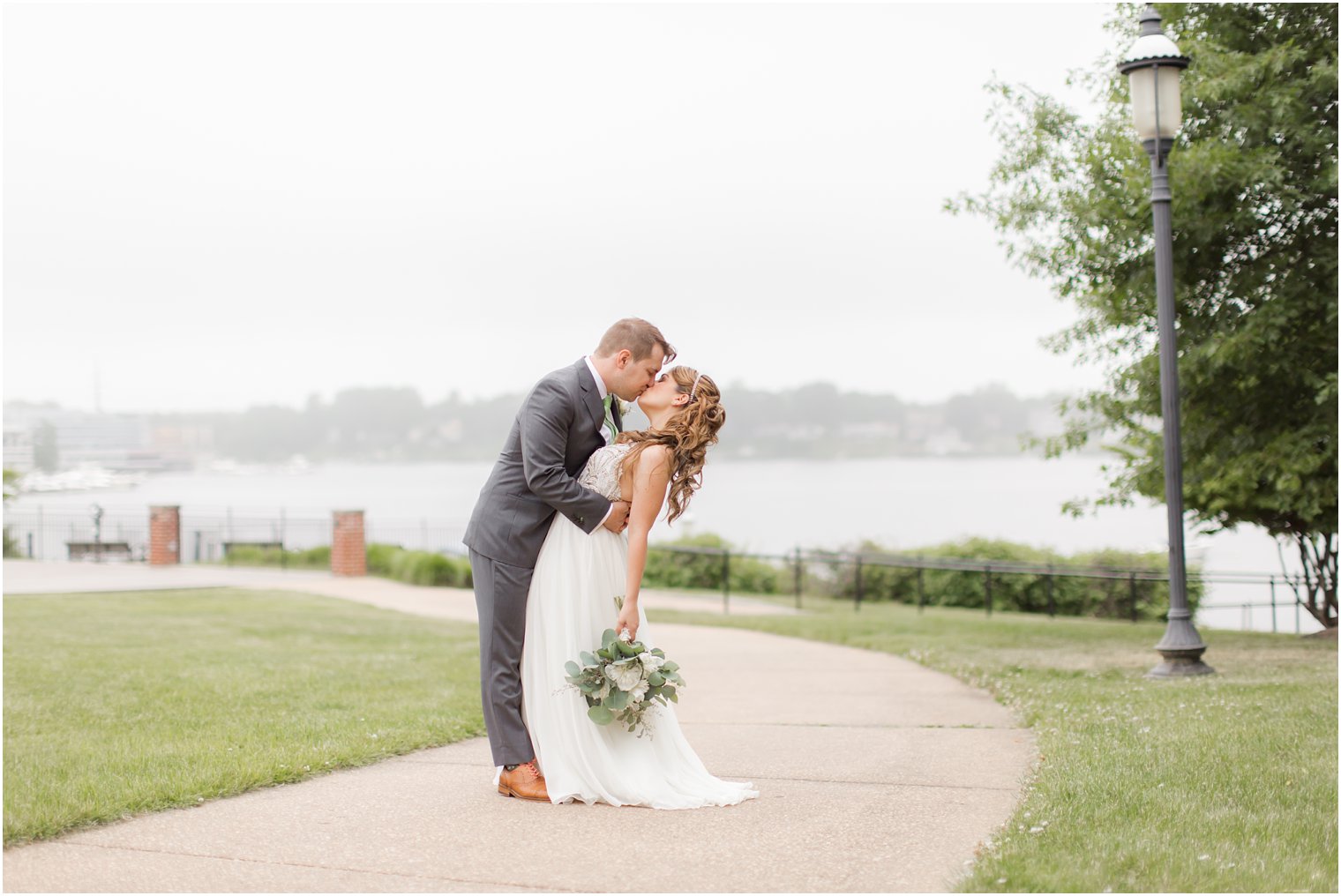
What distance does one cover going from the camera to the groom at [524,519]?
201 inches

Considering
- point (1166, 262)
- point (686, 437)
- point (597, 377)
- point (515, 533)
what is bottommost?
point (515, 533)

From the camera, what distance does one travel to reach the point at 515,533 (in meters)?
5.15

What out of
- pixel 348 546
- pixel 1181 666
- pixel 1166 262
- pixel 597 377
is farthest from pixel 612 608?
pixel 348 546

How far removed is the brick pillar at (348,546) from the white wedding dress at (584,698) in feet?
65.8

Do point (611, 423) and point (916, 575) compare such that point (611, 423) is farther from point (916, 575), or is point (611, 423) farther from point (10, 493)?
point (10, 493)

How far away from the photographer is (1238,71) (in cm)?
1062

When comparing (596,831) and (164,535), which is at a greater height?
(164,535)

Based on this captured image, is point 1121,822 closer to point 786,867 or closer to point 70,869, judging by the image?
point 786,867

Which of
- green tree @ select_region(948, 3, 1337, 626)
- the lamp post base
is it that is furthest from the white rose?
green tree @ select_region(948, 3, 1337, 626)

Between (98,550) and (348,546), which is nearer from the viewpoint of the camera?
(348,546)

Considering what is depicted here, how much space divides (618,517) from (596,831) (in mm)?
1255

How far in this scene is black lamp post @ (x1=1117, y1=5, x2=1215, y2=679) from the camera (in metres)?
9.02

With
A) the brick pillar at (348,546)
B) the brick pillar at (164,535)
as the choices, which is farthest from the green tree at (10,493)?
the brick pillar at (348,546)

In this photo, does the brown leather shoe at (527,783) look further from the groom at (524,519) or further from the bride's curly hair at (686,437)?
the bride's curly hair at (686,437)
